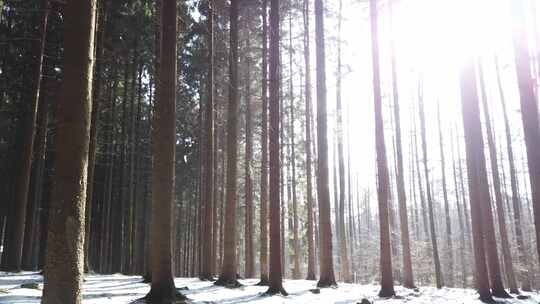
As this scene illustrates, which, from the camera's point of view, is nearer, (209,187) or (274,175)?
(274,175)

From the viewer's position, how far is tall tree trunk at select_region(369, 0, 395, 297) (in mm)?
11344

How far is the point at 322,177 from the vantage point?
Answer: 43.6 ft

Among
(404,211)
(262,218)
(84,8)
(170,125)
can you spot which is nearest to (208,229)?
(262,218)

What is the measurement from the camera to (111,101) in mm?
21172

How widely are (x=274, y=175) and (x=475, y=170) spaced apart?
18.8 ft

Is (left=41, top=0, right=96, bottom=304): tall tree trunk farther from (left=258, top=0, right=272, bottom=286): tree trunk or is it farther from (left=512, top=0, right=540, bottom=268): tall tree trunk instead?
(left=258, top=0, right=272, bottom=286): tree trunk

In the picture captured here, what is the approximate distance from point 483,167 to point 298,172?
14.2m

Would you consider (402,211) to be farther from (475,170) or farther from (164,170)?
(164,170)

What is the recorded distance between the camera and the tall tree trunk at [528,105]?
956 cm

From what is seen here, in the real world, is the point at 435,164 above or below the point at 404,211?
above

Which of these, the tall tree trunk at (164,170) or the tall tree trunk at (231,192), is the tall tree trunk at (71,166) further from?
the tall tree trunk at (231,192)

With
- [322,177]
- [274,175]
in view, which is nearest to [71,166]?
[274,175]

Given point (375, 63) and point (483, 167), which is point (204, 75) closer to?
point (375, 63)

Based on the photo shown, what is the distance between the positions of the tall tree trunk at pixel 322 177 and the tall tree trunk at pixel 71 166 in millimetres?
9297
